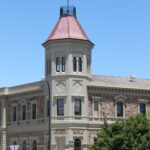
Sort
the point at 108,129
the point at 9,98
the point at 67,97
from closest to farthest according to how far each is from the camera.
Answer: the point at 108,129 → the point at 67,97 → the point at 9,98

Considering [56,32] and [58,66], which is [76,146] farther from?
[56,32]

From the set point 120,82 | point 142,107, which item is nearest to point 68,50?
point 120,82

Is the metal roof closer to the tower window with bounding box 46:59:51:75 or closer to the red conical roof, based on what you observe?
the tower window with bounding box 46:59:51:75

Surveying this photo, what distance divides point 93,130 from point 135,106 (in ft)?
21.1

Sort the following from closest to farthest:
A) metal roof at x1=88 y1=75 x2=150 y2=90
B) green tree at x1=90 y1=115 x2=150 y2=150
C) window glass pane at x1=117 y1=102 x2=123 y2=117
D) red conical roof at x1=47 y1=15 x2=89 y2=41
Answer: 1. green tree at x1=90 y1=115 x2=150 y2=150
2. red conical roof at x1=47 y1=15 x2=89 y2=41
3. metal roof at x1=88 y1=75 x2=150 y2=90
4. window glass pane at x1=117 y1=102 x2=123 y2=117

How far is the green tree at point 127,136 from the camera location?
50.1 m

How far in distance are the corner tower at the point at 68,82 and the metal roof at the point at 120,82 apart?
7.16ft

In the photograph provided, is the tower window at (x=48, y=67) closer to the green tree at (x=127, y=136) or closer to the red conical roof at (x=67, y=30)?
the red conical roof at (x=67, y=30)

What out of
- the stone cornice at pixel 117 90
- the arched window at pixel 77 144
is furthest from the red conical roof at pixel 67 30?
the arched window at pixel 77 144

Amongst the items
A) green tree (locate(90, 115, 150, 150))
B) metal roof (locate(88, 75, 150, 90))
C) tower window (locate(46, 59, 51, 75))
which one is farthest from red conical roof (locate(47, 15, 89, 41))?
green tree (locate(90, 115, 150, 150))

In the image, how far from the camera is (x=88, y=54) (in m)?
63.0

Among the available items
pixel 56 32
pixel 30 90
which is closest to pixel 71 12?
pixel 56 32

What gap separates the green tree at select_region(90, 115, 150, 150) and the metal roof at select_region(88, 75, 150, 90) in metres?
11.0

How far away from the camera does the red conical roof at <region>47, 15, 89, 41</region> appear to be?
62062 mm
